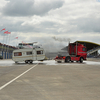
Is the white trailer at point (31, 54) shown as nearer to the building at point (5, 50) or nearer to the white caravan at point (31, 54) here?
the white caravan at point (31, 54)

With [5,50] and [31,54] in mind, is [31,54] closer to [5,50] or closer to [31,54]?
[31,54]

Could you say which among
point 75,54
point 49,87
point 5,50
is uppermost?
point 5,50

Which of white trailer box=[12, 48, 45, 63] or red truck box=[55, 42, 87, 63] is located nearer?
white trailer box=[12, 48, 45, 63]

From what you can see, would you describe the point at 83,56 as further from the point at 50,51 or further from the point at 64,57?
the point at 50,51

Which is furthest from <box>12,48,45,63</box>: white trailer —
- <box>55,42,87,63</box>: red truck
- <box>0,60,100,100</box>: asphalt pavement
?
<box>0,60,100,100</box>: asphalt pavement

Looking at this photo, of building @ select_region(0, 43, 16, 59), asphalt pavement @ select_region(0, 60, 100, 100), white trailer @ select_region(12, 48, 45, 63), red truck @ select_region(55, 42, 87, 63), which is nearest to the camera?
asphalt pavement @ select_region(0, 60, 100, 100)

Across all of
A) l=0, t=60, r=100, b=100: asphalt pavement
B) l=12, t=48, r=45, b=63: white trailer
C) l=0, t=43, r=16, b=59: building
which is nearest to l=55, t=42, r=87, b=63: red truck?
l=12, t=48, r=45, b=63: white trailer

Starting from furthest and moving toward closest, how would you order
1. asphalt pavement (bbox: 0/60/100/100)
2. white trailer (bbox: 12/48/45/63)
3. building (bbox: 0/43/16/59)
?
building (bbox: 0/43/16/59) < white trailer (bbox: 12/48/45/63) < asphalt pavement (bbox: 0/60/100/100)

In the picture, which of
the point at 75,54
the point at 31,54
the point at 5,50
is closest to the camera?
the point at 31,54

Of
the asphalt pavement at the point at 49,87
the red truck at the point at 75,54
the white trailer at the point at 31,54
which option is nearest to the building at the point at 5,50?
the red truck at the point at 75,54

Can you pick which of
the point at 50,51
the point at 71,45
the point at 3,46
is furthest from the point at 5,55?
the point at 71,45

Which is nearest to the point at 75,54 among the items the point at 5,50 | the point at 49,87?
the point at 49,87

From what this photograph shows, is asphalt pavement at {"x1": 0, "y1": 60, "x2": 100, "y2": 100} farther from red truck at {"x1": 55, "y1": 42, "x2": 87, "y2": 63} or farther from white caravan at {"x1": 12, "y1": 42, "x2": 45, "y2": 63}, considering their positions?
red truck at {"x1": 55, "y1": 42, "x2": 87, "y2": 63}

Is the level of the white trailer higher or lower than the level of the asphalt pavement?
higher
